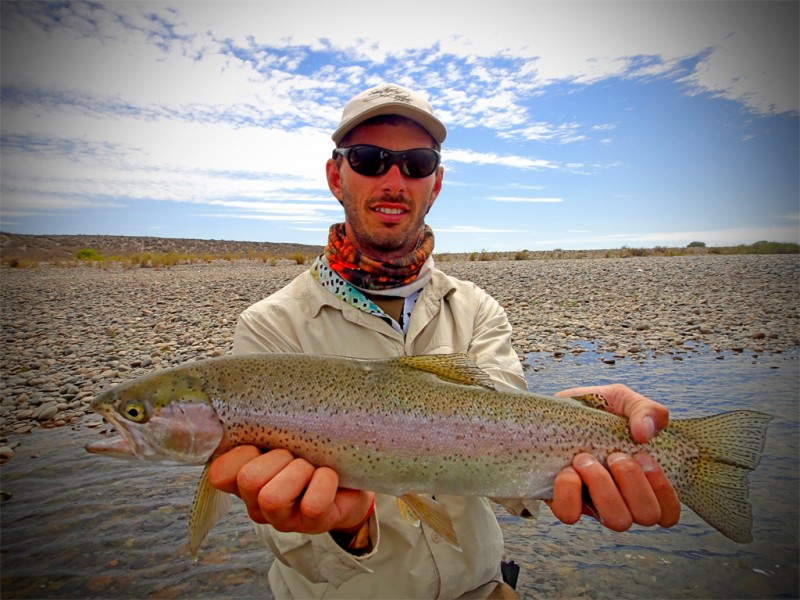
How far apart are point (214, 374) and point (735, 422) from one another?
2346mm

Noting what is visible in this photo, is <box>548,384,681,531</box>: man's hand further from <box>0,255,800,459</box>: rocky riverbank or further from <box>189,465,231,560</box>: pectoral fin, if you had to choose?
<box>0,255,800,459</box>: rocky riverbank

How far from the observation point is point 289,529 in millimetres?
1980

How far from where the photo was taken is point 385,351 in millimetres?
2750

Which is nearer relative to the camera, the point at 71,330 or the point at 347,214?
the point at 347,214

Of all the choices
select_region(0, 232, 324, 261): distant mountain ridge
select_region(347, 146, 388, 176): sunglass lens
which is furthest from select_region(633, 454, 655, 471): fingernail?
select_region(0, 232, 324, 261): distant mountain ridge

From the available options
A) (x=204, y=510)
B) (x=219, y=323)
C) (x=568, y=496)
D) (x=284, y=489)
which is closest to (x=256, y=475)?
(x=284, y=489)

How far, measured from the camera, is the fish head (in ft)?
7.06

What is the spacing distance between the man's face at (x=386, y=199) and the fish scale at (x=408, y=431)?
0.88 m

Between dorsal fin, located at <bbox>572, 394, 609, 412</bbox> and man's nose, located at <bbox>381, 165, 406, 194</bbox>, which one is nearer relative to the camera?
dorsal fin, located at <bbox>572, 394, 609, 412</bbox>

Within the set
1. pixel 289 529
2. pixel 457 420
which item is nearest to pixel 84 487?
pixel 289 529

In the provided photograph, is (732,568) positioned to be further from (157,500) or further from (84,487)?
(84,487)

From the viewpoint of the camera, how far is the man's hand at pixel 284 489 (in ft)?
6.24

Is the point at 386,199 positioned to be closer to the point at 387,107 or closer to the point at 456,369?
the point at 387,107

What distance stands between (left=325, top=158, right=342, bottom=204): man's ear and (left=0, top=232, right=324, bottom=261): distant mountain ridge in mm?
45695
